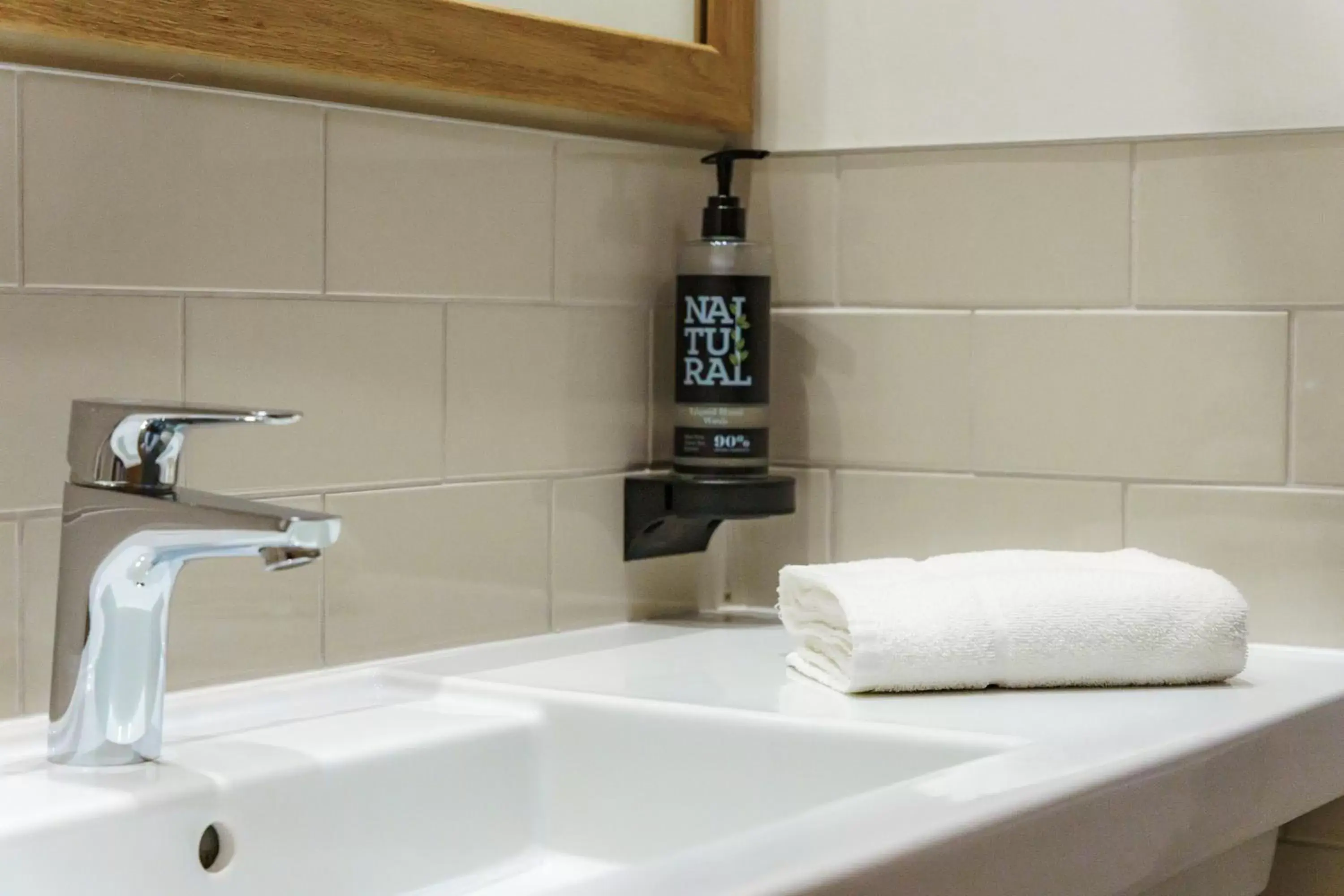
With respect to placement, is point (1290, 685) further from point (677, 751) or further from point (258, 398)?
point (258, 398)

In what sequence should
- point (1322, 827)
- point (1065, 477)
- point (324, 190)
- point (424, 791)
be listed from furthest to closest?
point (1065, 477) → point (1322, 827) → point (324, 190) → point (424, 791)

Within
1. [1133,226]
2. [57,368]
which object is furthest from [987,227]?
[57,368]

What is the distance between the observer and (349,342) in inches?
41.6

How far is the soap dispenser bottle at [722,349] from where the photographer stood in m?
1.25

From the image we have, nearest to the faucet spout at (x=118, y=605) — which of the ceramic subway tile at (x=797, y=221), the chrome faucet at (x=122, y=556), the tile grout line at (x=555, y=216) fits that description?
the chrome faucet at (x=122, y=556)

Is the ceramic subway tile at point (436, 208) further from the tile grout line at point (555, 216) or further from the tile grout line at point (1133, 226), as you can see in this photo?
the tile grout line at point (1133, 226)

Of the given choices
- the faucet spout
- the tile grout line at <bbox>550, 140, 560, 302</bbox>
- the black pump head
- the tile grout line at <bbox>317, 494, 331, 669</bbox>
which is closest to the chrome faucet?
the faucet spout

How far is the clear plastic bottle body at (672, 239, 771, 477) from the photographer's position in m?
1.25

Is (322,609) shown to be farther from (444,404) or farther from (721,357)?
(721,357)

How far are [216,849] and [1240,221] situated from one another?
0.80 meters

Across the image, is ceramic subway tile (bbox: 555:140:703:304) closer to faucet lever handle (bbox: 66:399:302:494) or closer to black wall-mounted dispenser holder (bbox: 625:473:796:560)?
black wall-mounted dispenser holder (bbox: 625:473:796:560)

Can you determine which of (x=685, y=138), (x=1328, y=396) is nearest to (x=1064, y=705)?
(x=1328, y=396)

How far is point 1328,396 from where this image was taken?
117 cm

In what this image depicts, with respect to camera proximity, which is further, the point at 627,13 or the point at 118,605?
the point at 627,13
